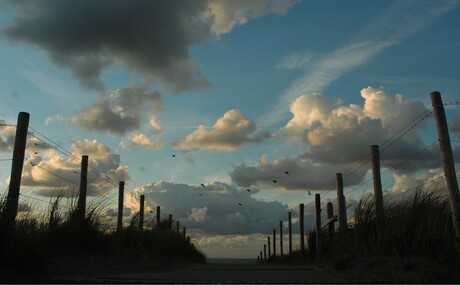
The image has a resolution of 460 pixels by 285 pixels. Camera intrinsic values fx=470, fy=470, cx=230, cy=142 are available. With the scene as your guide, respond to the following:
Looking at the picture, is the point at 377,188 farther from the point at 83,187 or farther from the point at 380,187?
the point at 83,187

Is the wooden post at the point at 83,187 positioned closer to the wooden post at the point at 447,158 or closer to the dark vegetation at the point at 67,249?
the dark vegetation at the point at 67,249

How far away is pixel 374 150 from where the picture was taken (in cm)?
1648

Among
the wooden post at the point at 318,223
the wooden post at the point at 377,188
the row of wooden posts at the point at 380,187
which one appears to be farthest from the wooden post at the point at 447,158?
the wooden post at the point at 318,223

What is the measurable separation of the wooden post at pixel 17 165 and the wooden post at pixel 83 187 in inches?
160

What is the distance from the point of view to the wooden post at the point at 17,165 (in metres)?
10.2

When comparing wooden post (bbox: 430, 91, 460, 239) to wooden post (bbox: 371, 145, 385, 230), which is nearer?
wooden post (bbox: 430, 91, 460, 239)

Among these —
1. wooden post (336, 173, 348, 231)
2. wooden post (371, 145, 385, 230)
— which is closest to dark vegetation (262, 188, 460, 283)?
wooden post (371, 145, 385, 230)

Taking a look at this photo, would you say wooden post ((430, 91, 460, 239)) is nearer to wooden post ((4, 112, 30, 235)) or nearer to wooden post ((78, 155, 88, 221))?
wooden post ((4, 112, 30, 235))

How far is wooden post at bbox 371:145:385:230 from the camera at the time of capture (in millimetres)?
15005

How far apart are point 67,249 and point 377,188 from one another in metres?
9.94

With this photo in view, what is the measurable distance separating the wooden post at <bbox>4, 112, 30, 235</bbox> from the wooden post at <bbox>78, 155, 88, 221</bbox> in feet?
13.3

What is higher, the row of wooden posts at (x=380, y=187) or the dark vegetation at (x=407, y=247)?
the row of wooden posts at (x=380, y=187)

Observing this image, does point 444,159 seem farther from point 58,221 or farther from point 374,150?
point 58,221

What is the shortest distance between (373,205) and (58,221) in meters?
10.2
